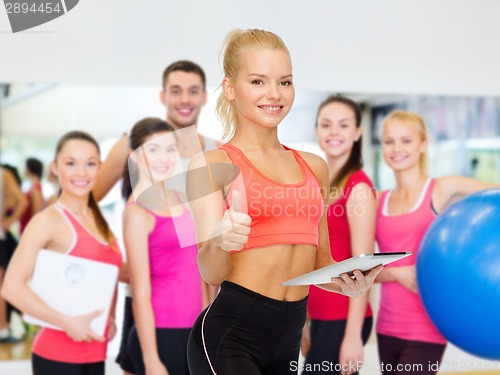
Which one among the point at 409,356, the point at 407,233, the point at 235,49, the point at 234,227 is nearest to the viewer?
the point at 234,227

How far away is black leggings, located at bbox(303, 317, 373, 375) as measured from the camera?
3.08m

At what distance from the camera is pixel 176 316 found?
3123 millimetres

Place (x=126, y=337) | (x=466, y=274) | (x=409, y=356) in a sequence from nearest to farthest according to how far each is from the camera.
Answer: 1. (x=466, y=274)
2. (x=409, y=356)
3. (x=126, y=337)

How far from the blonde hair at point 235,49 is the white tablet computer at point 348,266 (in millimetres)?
535

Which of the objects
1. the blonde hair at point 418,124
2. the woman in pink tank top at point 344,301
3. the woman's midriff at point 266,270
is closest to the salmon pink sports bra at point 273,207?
the woman's midriff at point 266,270

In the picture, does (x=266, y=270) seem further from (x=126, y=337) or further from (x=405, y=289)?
(x=126, y=337)

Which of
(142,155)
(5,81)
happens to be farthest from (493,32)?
(5,81)

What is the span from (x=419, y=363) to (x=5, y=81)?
2.64 metres

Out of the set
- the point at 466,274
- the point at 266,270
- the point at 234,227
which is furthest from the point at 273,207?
the point at 466,274

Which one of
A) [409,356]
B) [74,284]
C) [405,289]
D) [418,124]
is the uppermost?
[418,124]

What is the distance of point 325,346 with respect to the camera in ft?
10.4

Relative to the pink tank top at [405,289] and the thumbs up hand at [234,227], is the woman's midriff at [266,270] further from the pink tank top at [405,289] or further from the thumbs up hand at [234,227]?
the pink tank top at [405,289]

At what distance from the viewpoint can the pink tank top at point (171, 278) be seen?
3.12 meters

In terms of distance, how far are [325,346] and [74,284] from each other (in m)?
1.18
